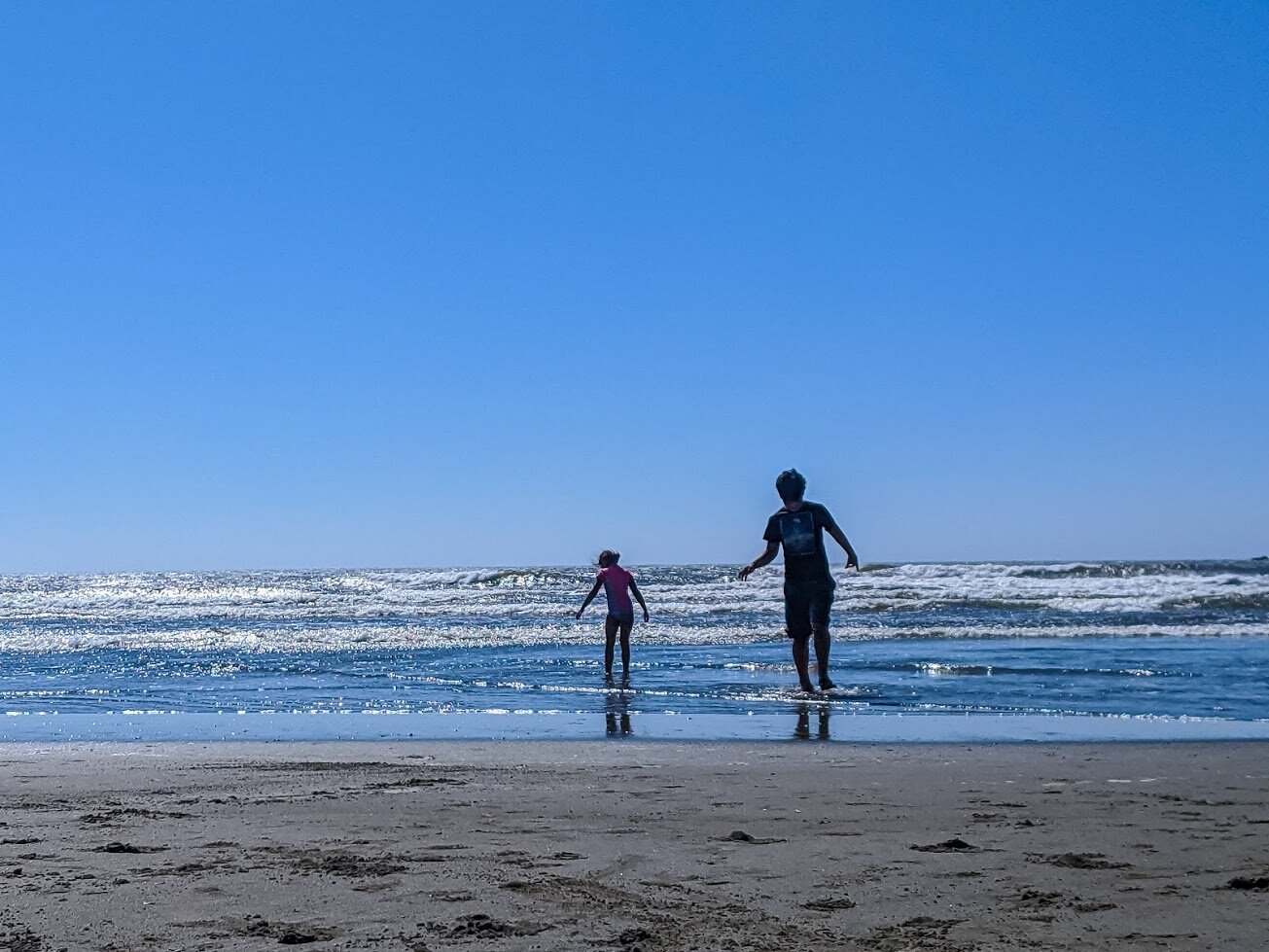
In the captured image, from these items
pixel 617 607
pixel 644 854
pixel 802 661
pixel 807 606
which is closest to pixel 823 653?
pixel 802 661

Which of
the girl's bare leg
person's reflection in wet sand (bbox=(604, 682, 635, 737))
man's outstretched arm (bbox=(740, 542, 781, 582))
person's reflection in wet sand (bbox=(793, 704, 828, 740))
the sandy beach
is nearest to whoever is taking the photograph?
the sandy beach

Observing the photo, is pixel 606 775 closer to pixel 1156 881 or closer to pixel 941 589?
pixel 1156 881

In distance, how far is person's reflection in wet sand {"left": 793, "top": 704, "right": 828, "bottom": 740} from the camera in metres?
7.73

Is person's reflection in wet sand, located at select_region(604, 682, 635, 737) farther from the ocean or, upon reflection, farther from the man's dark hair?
the man's dark hair

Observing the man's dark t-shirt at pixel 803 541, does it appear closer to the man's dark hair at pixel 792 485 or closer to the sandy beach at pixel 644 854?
the man's dark hair at pixel 792 485

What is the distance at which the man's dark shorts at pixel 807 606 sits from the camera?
10.1 m

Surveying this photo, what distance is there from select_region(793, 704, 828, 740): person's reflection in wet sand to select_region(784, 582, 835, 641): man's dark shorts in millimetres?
907

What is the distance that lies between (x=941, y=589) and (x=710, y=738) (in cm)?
2885

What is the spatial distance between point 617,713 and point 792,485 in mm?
2438

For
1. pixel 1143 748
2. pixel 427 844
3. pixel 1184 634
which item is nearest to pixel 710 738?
pixel 1143 748

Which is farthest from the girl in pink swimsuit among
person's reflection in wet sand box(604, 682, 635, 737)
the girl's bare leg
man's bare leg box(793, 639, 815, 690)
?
man's bare leg box(793, 639, 815, 690)

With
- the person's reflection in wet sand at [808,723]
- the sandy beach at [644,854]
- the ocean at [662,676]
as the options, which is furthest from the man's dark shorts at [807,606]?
the sandy beach at [644,854]

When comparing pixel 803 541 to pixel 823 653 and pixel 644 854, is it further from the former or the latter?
pixel 644 854

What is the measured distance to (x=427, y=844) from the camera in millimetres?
4125
